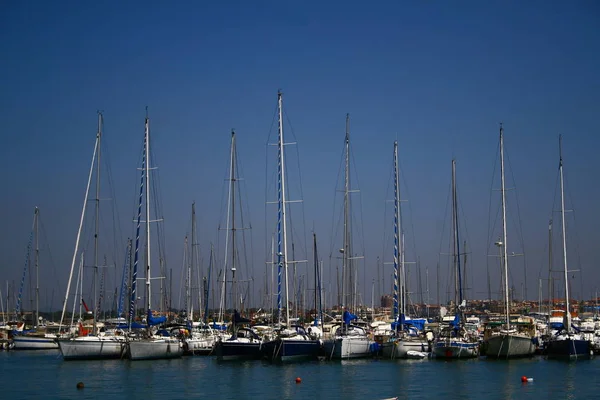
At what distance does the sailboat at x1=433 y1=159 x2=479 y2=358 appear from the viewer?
57.9 meters

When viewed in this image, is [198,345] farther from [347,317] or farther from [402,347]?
[402,347]

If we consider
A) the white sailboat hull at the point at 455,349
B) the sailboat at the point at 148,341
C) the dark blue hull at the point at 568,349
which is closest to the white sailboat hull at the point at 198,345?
the sailboat at the point at 148,341

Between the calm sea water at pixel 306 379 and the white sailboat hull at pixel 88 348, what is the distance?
798 mm

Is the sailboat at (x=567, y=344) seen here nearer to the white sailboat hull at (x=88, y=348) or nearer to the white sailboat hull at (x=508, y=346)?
the white sailboat hull at (x=508, y=346)

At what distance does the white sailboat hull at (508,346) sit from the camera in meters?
57.6

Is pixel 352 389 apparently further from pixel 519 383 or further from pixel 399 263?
pixel 399 263

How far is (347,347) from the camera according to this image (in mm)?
57875

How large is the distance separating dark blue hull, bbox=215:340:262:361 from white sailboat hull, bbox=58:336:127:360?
8329 mm

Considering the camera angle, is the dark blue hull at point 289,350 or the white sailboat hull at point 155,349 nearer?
the dark blue hull at point 289,350

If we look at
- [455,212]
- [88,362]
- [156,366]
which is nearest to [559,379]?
[455,212]

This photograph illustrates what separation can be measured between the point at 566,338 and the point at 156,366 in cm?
3033

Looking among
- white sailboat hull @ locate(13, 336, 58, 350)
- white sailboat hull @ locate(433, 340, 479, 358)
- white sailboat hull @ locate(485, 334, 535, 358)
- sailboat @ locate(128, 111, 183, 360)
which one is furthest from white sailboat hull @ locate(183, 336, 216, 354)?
white sailboat hull @ locate(485, 334, 535, 358)

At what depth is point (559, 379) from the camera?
46.2 m

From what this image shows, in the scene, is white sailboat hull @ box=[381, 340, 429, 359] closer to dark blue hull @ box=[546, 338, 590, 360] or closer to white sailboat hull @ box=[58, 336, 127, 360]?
dark blue hull @ box=[546, 338, 590, 360]
